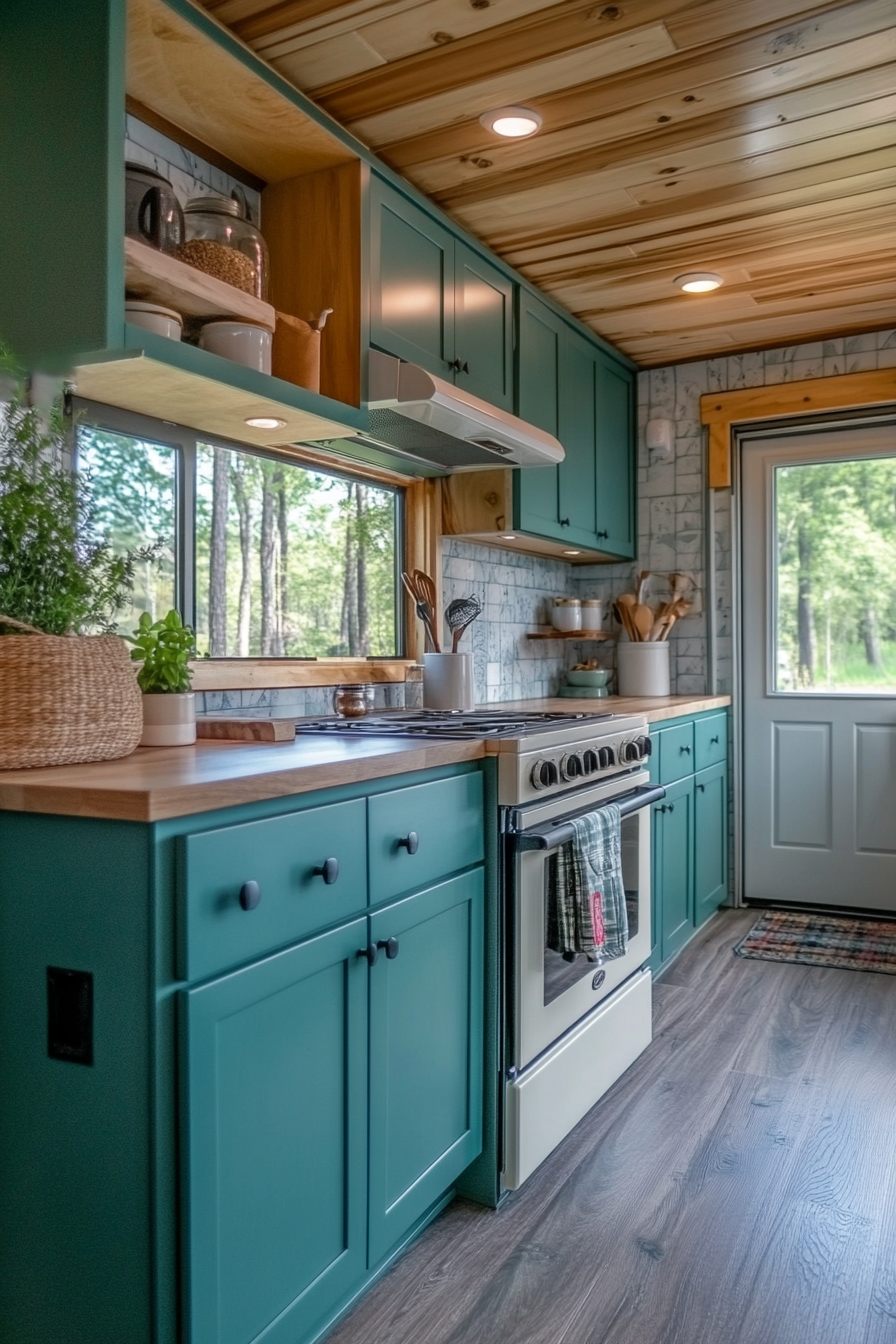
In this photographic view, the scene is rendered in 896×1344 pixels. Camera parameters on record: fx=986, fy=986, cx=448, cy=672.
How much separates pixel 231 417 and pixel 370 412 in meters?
0.40

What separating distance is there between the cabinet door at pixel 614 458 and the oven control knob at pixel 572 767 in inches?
72.2

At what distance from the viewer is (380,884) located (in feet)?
5.32

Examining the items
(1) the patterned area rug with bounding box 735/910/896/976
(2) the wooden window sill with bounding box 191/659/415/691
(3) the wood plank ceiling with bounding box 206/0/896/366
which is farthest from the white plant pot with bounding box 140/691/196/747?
(1) the patterned area rug with bounding box 735/910/896/976

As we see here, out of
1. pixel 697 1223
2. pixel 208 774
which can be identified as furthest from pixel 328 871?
pixel 697 1223

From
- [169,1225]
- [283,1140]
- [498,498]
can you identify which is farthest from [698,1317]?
[498,498]

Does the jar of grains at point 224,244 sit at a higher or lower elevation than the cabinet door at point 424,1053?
higher

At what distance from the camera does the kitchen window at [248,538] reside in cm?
214

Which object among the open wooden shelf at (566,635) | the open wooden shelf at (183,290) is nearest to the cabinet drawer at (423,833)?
the open wooden shelf at (183,290)

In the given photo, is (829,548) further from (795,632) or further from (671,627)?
(671,627)

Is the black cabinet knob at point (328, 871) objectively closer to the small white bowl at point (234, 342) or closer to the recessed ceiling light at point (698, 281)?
the small white bowl at point (234, 342)

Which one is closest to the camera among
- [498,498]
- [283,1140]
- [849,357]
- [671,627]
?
[283,1140]

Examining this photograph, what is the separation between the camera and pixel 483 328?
2982 mm

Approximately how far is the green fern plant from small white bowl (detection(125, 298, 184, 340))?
26 centimetres

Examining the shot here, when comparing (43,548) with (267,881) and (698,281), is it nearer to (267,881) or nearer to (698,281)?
(267,881)
